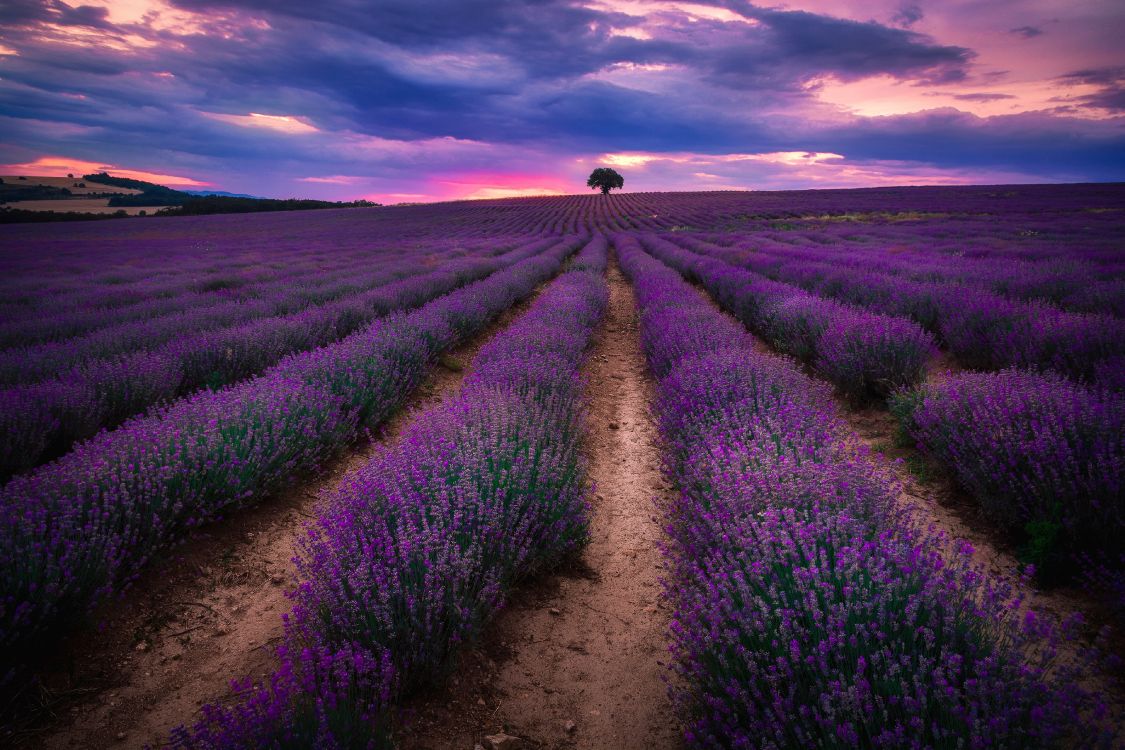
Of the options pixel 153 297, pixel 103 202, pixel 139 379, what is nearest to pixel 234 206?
pixel 103 202

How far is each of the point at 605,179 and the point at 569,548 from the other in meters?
70.0

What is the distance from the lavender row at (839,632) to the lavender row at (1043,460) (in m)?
0.53

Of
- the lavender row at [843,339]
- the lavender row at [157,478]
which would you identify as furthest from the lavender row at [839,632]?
the lavender row at [843,339]

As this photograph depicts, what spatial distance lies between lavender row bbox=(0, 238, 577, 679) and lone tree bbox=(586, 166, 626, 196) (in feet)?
222

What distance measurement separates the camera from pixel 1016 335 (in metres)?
4.51

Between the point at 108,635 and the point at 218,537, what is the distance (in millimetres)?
726

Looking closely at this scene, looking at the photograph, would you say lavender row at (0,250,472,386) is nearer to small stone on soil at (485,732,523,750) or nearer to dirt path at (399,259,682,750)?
dirt path at (399,259,682,750)

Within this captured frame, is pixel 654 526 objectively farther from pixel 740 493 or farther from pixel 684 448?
pixel 740 493

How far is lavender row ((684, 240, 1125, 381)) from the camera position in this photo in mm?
3930

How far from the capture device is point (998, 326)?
4.92m

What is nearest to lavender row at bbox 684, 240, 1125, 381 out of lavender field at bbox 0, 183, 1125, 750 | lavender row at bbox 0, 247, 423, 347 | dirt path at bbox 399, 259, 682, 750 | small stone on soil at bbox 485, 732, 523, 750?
lavender field at bbox 0, 183, 1125, 750

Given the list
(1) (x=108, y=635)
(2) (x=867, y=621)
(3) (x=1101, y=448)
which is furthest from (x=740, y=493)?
(1) (x=108, y=635)

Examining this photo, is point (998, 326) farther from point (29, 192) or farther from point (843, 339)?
point (29, 192)

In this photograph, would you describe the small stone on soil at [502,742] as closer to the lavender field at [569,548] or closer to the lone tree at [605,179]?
the lavender field at [569,548]
